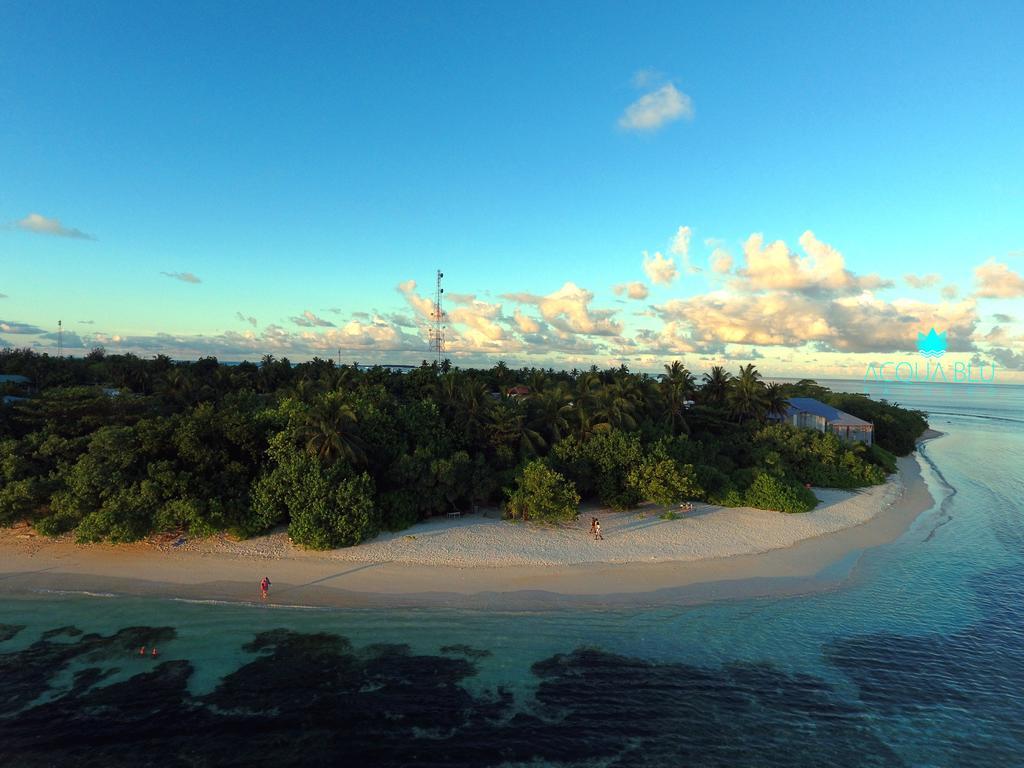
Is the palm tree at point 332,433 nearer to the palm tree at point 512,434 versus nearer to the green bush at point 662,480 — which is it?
the palm tree at point 512,434

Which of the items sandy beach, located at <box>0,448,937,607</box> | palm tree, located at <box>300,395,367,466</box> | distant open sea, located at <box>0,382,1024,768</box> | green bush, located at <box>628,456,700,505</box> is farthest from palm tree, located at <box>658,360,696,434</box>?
palm tree, located at <box>300,395,367,466</box>

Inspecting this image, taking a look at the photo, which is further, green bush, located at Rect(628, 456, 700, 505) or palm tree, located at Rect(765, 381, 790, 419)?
palm tree, located at Rect(765, 381, 790, 419)

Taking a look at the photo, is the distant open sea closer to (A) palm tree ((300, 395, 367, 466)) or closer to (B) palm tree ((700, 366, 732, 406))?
(A) palm tree ((300, 395, 367, 466))

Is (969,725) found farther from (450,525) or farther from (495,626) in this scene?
(450,525)

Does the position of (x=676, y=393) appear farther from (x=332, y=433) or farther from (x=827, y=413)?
(x=332, y=433)

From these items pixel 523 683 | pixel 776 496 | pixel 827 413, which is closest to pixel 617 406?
pixel 776 496
